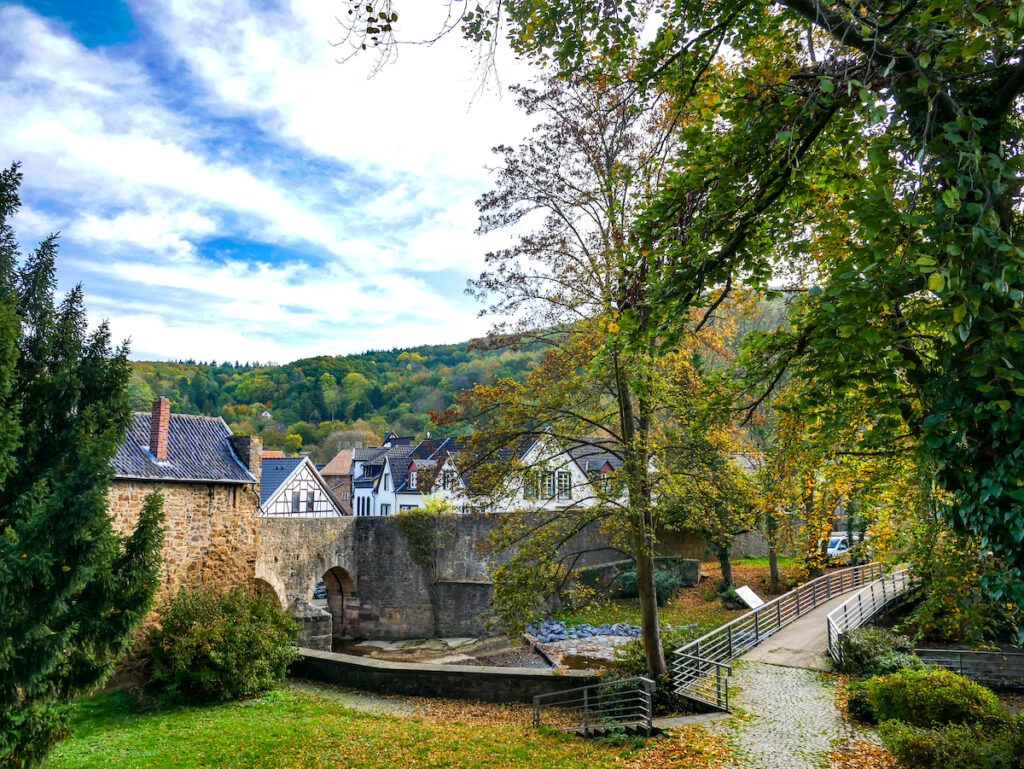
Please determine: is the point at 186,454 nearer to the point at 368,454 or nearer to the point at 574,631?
the point at 574,631

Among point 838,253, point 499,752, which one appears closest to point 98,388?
point 499,752

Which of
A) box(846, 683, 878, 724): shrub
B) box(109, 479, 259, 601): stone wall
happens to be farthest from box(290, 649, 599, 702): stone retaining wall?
box(846, 683, 878, 724): shrub

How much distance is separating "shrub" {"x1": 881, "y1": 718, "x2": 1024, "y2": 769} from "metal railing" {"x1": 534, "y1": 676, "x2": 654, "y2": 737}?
10.5 ft

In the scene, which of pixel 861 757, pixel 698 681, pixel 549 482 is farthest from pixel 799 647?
pixel 549 482

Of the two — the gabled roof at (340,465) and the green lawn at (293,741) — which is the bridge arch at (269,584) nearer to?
the green lawn at (293,741)

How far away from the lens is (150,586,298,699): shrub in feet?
40.9

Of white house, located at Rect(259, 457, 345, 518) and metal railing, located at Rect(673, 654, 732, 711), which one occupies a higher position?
white house, located at Rect(259, 457, 345, 518)

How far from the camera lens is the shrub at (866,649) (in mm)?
12883

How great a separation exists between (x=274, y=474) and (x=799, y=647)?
85.3ft

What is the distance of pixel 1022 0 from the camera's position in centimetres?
304

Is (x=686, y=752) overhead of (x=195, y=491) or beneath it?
beneath

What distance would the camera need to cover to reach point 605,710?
36.1 feet

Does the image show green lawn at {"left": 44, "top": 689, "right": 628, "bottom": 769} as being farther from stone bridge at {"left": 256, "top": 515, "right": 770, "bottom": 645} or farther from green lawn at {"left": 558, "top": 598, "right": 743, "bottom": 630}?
green lawn at {"left": 558, "top": 598, "right": 743, "bottom": 630}

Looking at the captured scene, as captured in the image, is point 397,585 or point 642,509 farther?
point 397,585
